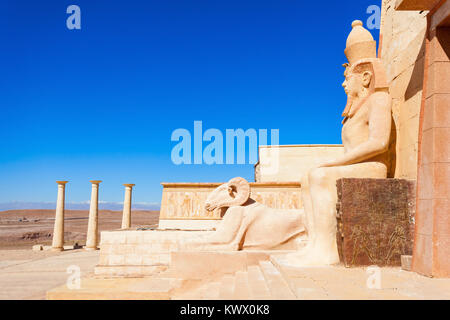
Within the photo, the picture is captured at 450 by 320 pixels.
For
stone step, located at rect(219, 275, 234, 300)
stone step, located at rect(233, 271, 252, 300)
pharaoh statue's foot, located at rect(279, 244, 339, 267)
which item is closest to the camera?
stone step, located at rect(233, 271, 252, 300)

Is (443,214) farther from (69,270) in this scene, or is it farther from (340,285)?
(69,270)

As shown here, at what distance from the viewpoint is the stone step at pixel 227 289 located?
371 cm

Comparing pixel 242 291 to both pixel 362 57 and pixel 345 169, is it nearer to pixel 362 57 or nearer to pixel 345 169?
pixel 345 169

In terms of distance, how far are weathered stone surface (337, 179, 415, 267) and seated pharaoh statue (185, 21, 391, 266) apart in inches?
10.5

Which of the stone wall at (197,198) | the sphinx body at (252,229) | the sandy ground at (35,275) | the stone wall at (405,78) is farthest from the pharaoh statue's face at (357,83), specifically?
the sandy ground at (35,275)

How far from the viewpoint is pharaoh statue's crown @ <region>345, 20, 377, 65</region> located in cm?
550

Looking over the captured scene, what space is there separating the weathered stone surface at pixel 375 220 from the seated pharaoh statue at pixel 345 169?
0.27 m

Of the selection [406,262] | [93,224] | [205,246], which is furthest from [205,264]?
[93,224]

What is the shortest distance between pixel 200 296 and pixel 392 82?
4.59 m

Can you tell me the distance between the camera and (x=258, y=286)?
12.5 ft

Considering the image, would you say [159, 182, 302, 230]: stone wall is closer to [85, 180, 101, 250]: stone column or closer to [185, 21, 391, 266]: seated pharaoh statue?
[185, 21, 391, 266]: seated pharaoh statue

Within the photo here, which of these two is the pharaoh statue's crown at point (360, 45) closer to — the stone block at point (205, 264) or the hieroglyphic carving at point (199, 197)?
the stone block at point (205, 264)

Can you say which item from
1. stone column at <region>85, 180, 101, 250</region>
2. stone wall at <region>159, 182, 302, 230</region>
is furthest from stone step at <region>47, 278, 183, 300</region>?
stone column at <region>85, 180, 101, 250</region>
